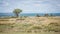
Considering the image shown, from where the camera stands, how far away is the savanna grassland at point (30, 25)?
2.37 meters

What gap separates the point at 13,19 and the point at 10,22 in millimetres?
89

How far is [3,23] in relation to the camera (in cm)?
240

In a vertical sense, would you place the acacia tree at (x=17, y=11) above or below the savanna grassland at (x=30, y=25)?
above

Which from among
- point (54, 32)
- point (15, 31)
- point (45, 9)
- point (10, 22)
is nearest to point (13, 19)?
point (10, 22)

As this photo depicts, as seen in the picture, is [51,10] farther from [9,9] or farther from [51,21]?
[9,9]

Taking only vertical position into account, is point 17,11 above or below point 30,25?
above

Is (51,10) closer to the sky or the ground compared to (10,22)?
closer to the sky

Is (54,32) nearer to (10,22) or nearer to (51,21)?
(51,21)

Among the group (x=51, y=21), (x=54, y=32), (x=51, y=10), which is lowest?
(x=54, y=32)

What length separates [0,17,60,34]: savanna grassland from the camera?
237 cm

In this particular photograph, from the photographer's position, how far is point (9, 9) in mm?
2416

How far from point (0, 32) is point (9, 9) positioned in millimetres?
506

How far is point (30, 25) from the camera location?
2.40m

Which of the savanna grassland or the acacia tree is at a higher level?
the acacia tree
